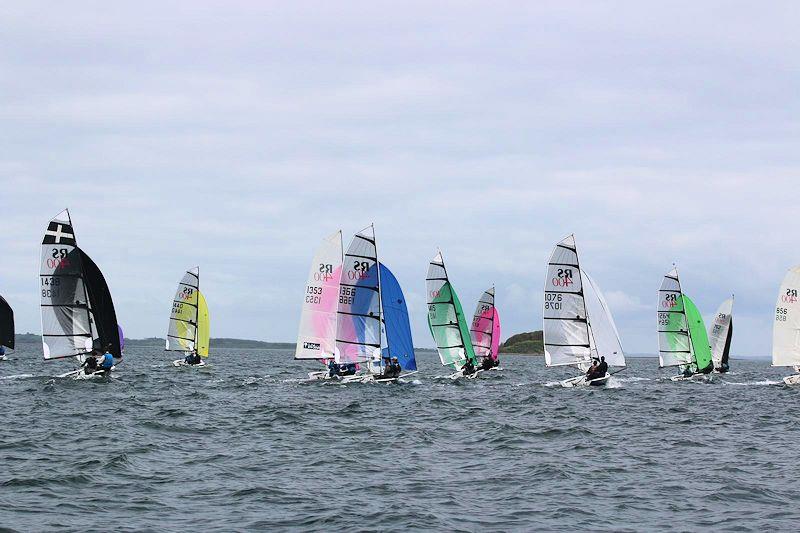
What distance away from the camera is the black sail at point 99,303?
143 feet

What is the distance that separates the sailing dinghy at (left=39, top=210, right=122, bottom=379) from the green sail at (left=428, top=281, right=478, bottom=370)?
60.9 ft

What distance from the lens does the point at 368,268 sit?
4359 centimetres

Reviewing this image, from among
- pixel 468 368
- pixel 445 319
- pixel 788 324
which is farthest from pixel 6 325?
pixel 788 324

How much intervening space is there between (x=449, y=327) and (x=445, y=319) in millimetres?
532

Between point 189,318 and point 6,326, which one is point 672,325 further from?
point 6,326

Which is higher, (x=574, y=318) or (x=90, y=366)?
(x=574, y=318)

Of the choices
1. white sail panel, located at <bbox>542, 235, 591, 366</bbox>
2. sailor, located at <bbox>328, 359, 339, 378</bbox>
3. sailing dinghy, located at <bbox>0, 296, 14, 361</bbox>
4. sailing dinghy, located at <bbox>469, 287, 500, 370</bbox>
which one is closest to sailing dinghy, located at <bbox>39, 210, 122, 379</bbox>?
sailor, located at <bbox>328, 359, 339, 378</bbox>

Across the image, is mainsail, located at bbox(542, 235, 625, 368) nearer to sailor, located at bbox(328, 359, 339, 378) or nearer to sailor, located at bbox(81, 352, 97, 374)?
sailor, located at bbox(328, 359, 339, 378)

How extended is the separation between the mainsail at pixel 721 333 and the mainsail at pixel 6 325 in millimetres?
55423

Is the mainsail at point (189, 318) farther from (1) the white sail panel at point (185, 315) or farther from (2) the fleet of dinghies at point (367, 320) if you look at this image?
(2) the fleet of dinghies at point (367, 320)

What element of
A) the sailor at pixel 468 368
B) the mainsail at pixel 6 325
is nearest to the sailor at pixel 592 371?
the sailor at pixel 468 368

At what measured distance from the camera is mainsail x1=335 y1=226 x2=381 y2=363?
143 ft

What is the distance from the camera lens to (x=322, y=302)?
1825 inches

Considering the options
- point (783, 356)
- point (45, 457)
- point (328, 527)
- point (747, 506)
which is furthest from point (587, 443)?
point (783, 356)
